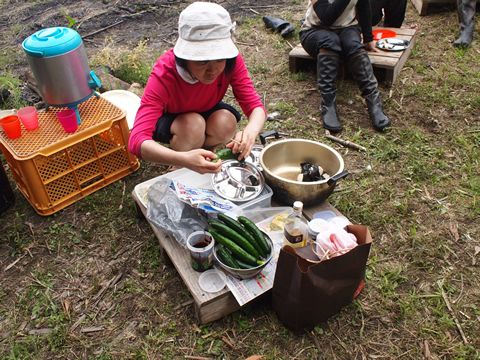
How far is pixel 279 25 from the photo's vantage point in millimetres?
5523

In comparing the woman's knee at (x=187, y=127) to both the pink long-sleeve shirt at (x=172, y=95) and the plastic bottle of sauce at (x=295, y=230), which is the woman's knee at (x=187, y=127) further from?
the plastic bottle of sauce at (x=295, y=230)

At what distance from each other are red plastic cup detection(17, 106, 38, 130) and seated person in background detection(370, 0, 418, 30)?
4.17m

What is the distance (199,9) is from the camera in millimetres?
2068

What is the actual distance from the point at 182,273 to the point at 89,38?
496 cm

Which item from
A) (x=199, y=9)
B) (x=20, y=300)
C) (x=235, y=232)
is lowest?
(x=20, y=300)

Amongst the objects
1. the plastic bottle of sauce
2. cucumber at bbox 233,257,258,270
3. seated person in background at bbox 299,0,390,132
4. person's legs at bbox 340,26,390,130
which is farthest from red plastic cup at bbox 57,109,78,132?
person's legs at bbox 340,26,390,130

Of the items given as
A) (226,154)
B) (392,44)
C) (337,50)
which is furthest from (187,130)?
(392,44)

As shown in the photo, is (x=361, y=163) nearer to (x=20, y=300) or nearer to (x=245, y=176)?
(x=245, y=176)

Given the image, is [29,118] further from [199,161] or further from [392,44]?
[392,44]

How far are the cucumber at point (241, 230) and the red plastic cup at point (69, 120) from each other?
139 centimetres

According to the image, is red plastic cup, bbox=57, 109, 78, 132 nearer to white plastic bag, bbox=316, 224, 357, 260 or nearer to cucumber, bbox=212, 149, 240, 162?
cucumber, bbox=212, 149, 240, 162

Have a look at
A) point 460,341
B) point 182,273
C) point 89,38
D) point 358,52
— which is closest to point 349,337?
point 460,341

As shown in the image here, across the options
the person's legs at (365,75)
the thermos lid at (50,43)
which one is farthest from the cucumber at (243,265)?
the person's legs at (365,75)

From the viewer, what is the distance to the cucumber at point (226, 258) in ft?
6.78
